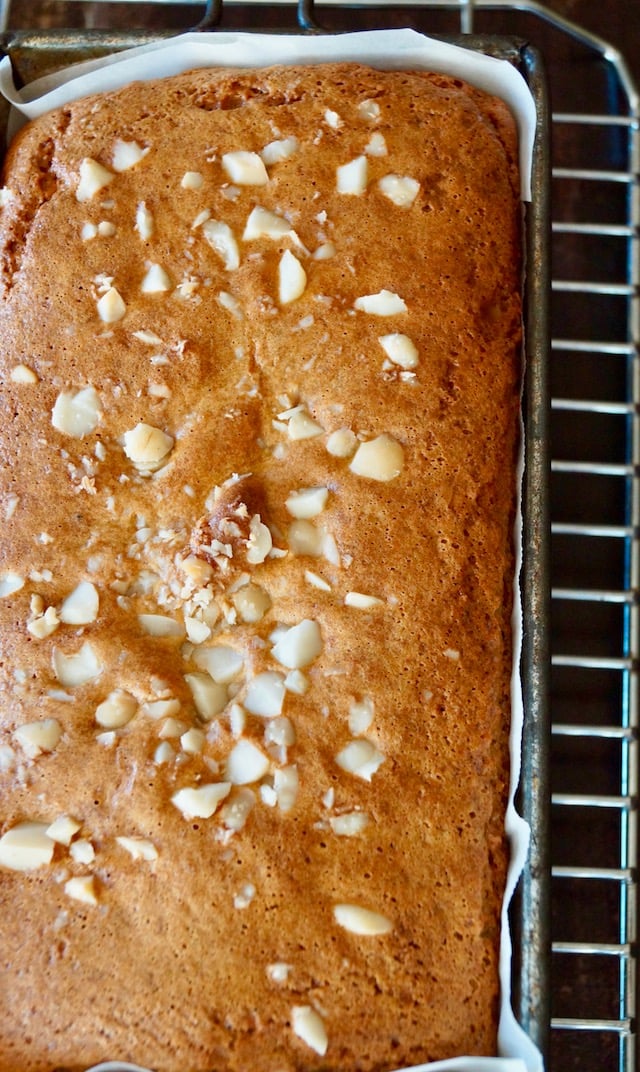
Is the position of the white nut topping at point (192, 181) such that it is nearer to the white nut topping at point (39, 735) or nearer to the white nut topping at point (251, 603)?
the white nut topping at point (251, 603)

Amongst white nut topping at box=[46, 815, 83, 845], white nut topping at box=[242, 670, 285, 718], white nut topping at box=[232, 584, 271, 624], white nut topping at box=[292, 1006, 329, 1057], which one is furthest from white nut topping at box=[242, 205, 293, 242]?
white nut topping at box=[292, 1006, 329, 1057]

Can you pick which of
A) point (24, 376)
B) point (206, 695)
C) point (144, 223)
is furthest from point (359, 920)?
point (144, 223)

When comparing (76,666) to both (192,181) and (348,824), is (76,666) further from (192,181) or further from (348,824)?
(192,181)

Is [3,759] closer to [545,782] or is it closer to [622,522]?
[545,782]

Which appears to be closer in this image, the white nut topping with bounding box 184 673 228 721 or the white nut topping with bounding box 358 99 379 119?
the white nut topping with bounding box 184 673 228 721

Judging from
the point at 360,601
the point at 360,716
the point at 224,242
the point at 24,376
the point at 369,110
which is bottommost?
the point at 360,716

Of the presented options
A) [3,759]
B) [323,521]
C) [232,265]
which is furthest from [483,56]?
[3,759]

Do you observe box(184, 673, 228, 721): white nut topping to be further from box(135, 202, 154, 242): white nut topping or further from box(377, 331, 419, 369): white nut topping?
box(135, 202, 154, 242): white nut topping

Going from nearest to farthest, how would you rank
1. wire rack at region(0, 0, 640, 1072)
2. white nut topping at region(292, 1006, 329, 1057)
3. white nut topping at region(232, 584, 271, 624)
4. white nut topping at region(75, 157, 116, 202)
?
white nut topping at region(292, 1006, 329, 1057) → white nut topping at region(232, 584, 271, 624) → white nut topping at region(75, 157, 116, 202) → wire rack at region(0, 0, 640, 1072)
